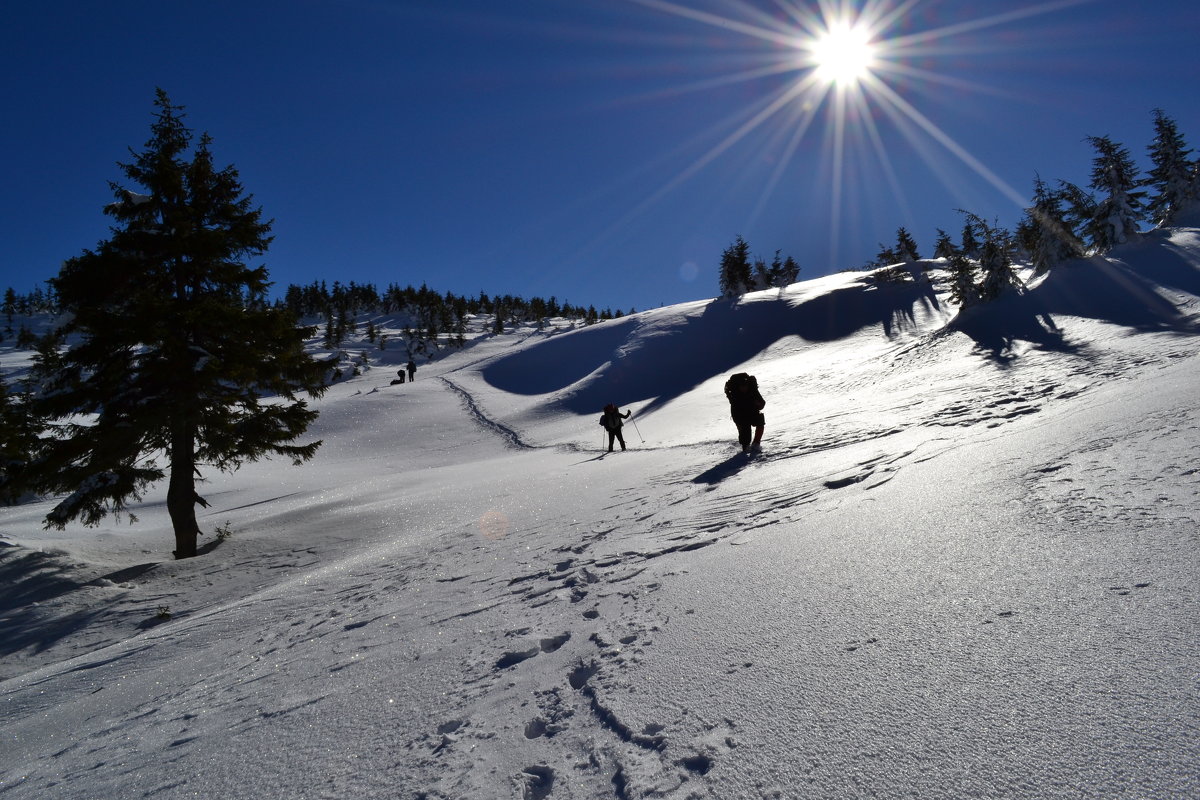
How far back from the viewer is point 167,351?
10.4 m

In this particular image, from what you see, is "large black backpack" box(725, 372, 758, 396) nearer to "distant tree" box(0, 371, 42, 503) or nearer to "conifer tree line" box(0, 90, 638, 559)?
"conifer tree line" box(0, 90, 638, 559)

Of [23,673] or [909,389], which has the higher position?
[909,389]

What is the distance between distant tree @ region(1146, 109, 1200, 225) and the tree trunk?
6423 centimetres

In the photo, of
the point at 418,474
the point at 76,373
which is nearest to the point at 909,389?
the point at 418,474

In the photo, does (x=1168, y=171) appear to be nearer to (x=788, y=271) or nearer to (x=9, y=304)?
(x=788, y=271)

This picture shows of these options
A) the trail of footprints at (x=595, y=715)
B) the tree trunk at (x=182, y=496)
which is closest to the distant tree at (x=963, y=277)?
the trail of footprints at (x=595, y=715)

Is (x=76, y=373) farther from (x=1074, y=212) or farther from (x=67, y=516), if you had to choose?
(x=1074, y=212)

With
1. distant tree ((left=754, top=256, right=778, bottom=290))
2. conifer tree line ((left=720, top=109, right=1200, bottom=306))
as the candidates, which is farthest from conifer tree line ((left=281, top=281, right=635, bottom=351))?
conifer tree line ((left=720, top=109, right=1200, bottom=306))

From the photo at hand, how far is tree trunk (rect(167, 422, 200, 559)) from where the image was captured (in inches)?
441

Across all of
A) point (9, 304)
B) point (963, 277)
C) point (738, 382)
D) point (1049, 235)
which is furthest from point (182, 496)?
point (9, 304)

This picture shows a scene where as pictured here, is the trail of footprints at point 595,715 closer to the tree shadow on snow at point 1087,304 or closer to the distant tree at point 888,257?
the tree shadow on snow at point 1087,304

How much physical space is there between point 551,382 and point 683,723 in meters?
42.4

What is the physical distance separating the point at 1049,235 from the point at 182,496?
4134cm

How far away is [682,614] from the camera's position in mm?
3348
